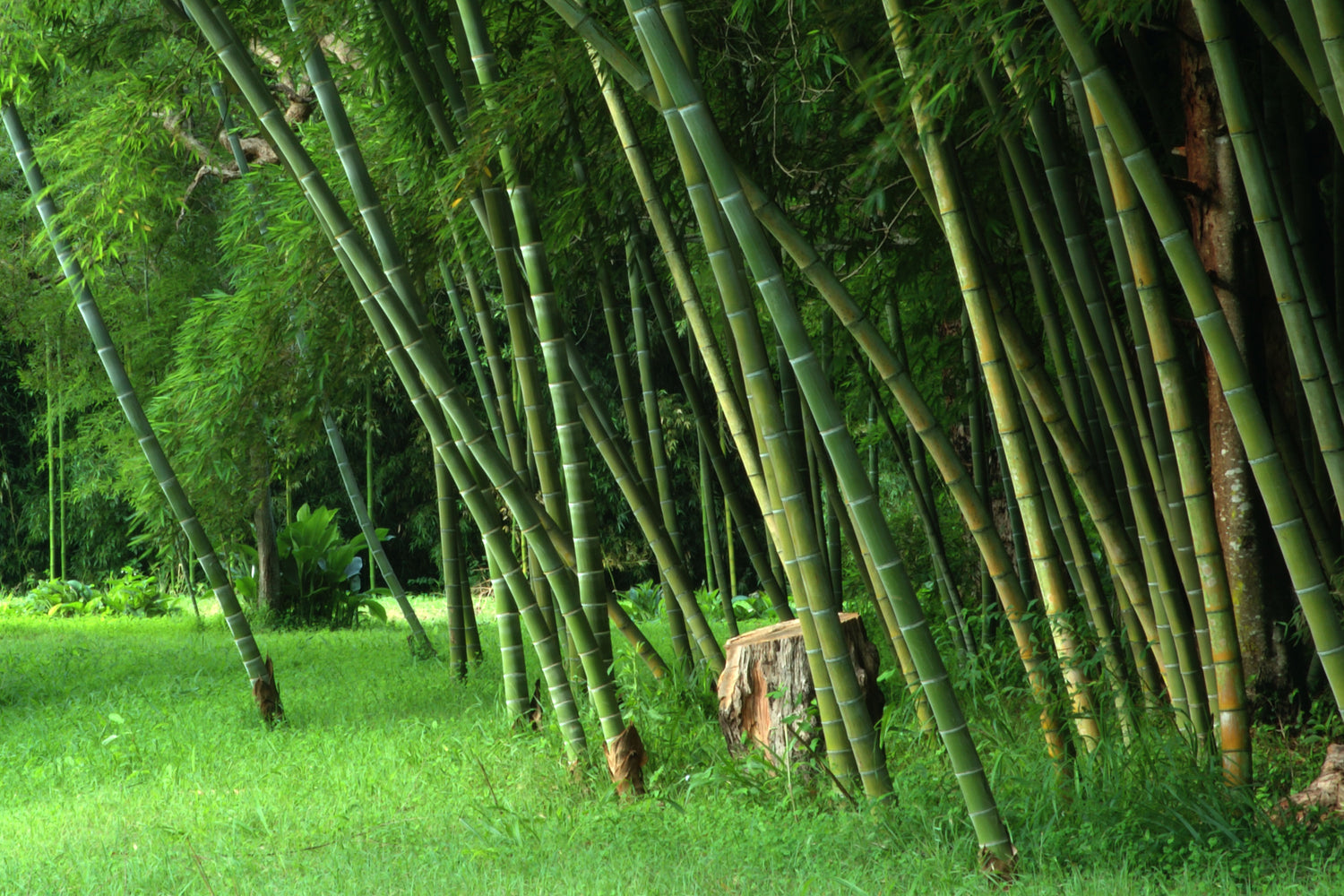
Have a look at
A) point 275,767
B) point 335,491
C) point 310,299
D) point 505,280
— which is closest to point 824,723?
point 505,280

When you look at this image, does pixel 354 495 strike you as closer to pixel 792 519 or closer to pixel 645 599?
pixel 645 599

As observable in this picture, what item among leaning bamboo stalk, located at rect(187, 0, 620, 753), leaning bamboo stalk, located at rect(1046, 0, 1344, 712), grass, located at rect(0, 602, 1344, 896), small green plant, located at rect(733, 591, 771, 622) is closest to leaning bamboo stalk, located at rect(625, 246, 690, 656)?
grass, located at rect(0, 602, 1344, 896)

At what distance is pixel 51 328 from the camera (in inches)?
273

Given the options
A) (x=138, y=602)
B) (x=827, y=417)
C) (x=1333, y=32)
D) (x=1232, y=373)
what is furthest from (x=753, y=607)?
(x=1333, y=32)

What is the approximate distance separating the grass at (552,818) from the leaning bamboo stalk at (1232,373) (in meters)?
0.42

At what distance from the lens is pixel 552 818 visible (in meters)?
2.47

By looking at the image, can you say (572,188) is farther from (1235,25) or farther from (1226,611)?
(1226,611)

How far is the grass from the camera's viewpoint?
195cm

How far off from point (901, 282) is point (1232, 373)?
152 centimetres

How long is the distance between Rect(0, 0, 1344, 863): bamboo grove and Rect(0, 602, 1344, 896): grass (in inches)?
5.1

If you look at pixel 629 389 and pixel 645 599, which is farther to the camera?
pixel 645 599

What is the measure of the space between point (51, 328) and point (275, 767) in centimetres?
491

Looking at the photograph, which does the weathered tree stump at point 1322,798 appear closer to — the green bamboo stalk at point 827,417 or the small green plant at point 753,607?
the green bamboo stalk at point 827,417

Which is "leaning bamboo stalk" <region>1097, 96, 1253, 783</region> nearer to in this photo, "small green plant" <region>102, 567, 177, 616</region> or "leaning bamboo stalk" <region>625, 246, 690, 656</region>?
"leaning bamboo stalk" <region>625, 246, 690, 656</region>
